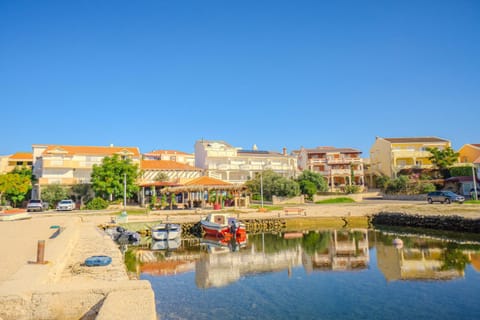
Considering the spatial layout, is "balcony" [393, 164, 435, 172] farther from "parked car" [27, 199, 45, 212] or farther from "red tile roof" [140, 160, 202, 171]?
"parked car" [27, 199, 45, 212]

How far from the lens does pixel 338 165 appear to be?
6719 cm

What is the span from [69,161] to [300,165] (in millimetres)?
45219

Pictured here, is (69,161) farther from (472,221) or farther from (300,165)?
(472,221)

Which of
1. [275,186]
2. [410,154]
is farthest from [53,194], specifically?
[410,154]

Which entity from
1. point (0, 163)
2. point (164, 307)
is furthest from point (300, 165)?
point (164, 307)

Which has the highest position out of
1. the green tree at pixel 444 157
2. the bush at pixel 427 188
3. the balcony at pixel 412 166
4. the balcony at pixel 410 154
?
the balcony at pixel 410 154

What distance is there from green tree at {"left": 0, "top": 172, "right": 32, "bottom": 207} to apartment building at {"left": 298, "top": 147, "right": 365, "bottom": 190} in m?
48.7

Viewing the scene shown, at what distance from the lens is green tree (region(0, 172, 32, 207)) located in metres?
47.7

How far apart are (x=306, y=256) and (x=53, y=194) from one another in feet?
133

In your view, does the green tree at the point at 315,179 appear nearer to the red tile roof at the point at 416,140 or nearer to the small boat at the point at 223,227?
the red tile roof at the point at 416,140

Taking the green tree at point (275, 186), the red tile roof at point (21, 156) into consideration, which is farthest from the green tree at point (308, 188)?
the red tile roof at point (21, 156)

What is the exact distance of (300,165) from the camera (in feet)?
248

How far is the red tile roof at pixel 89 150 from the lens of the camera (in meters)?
55.0

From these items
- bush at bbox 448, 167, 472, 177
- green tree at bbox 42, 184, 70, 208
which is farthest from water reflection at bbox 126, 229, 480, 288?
bush at bbox 448, 167, 472, 177
